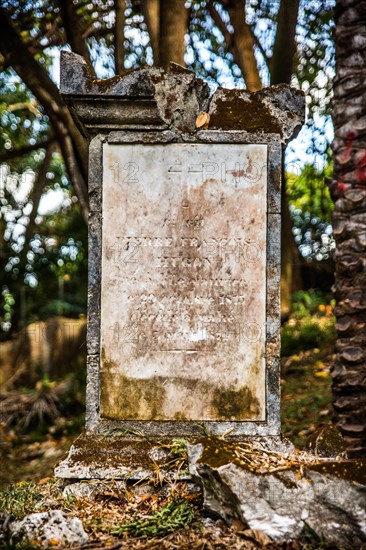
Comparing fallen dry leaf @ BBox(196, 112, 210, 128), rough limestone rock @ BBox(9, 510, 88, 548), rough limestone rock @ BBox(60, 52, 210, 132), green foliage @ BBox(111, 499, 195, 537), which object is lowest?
green foliage @ BBox(111, 499, 195, 537)

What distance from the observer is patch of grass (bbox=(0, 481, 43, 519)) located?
312cm

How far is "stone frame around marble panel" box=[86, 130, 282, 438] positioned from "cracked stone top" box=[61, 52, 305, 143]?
0.19ft

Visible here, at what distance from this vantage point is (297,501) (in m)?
2.78

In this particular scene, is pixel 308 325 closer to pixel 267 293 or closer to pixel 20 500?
pixel 267 293

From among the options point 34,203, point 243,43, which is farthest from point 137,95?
point 34,203

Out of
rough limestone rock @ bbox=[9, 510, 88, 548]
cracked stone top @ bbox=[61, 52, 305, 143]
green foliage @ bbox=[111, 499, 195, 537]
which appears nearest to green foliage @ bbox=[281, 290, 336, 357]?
cracked stone top @ bbox=[61, 52, 305, 143]

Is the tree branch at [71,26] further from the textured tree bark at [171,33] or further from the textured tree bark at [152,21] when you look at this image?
the textured tree bark at [152,21]

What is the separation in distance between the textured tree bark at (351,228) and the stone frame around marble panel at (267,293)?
55cm

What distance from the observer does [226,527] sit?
2900mm

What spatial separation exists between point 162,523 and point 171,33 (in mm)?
4908

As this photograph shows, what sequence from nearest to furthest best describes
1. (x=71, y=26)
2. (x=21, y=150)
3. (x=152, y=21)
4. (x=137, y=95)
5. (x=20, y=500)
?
(x=20, y=500), (x=137, y=95), (x=71, y=26), (x=152, y=21), (x=21, y=150)

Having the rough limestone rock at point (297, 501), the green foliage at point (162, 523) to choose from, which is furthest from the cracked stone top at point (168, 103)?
the green foliage at point (162, 523)

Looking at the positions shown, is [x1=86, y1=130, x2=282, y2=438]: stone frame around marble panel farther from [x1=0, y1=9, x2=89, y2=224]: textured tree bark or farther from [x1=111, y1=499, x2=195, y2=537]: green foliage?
[x1=0, y1=9, x2=89, y2=224]: textured tree bark

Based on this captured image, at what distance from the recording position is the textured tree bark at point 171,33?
6.04 metres
